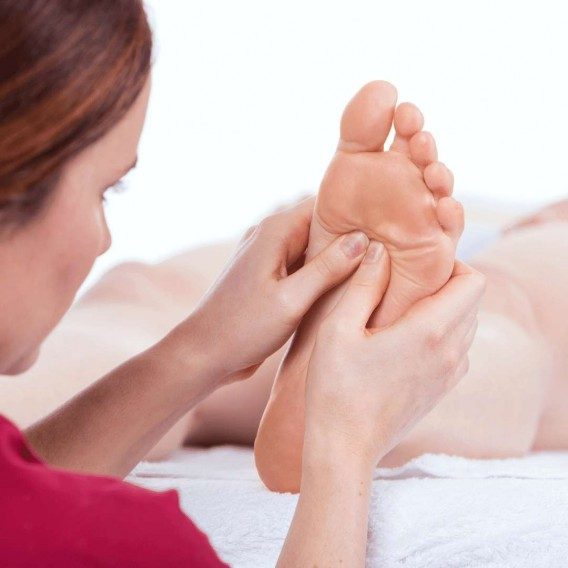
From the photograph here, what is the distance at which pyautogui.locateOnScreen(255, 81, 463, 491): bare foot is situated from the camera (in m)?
1.02

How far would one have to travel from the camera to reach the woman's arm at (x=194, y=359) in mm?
1044

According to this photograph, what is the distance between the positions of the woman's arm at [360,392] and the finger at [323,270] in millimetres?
24

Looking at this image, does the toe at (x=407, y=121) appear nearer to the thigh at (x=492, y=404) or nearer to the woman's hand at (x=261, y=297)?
the woman's hand at (x=261, y=297)

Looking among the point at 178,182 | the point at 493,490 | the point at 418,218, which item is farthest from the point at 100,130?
the point at 178,182

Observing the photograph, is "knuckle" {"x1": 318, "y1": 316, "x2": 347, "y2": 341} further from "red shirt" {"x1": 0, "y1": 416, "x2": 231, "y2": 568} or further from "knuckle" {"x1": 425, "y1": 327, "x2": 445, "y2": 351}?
"red shirt" {"x1": 0, "y1": 416, "x2": 231, "y2": 568}

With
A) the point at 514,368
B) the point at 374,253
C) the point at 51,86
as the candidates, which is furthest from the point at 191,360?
the point at 514,368

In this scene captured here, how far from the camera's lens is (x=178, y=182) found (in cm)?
285

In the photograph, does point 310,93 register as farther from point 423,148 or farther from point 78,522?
point 78,522

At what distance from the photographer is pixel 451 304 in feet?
3.23

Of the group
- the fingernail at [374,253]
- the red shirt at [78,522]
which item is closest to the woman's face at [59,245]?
the red shirt at [78,522]

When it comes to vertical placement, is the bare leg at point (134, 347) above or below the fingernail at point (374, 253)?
below

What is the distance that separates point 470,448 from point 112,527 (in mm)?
804

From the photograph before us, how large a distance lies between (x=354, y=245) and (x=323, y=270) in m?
0.04

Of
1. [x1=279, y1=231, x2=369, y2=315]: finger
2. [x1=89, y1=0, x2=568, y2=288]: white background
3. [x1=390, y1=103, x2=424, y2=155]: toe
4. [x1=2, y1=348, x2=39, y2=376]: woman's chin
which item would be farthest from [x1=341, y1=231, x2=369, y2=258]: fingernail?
[x1=89, y1=0, x2=568, y2=288]: white background
